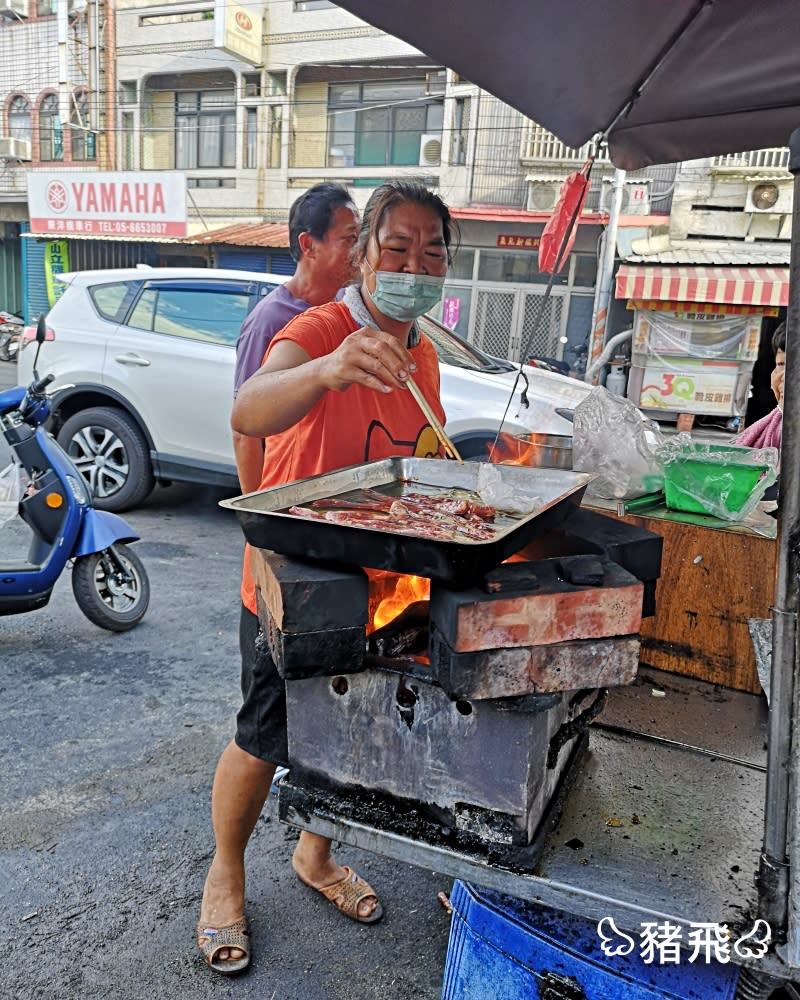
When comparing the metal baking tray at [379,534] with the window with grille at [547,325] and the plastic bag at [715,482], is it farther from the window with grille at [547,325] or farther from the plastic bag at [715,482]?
the window with grille at [547,325]

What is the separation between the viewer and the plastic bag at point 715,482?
2145 millimetres

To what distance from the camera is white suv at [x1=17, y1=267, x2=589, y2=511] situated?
18.5 feet

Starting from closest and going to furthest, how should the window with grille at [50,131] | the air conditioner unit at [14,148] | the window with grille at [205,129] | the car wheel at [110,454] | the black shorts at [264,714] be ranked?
the black shorts at [264,714], the car wheel at [110,454], the window with grille at [205,129], the air conditioner unit at [14,148], the window with grille at [50,131]

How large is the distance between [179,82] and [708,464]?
2179 cm

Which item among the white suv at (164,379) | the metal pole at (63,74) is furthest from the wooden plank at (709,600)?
the metal pole at (63,74)

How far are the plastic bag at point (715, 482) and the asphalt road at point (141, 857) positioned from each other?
4.83ft

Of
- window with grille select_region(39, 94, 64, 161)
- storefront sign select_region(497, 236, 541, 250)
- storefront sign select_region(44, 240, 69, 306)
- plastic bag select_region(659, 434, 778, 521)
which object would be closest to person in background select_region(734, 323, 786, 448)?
plastic bag select_region(659, 434, 778, 521)

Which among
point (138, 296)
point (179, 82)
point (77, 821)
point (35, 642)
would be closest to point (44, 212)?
point (179, 82)

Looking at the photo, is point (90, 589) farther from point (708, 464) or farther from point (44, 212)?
point (44, 212)

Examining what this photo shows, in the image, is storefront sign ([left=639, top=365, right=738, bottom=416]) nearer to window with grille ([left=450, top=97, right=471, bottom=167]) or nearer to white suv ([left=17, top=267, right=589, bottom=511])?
window with grille ([left=450, top=97, right=471, bottom=167])

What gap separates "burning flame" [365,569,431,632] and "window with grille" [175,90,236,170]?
Result: 20176 mm

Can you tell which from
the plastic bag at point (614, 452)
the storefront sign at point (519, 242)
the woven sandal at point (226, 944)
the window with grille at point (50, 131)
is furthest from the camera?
the window with grille at point (50, 131)

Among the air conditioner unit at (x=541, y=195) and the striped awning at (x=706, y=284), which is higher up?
the air conditioner unit at (x=541, y=195)

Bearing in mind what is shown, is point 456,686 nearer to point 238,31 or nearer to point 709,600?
point 709,600
